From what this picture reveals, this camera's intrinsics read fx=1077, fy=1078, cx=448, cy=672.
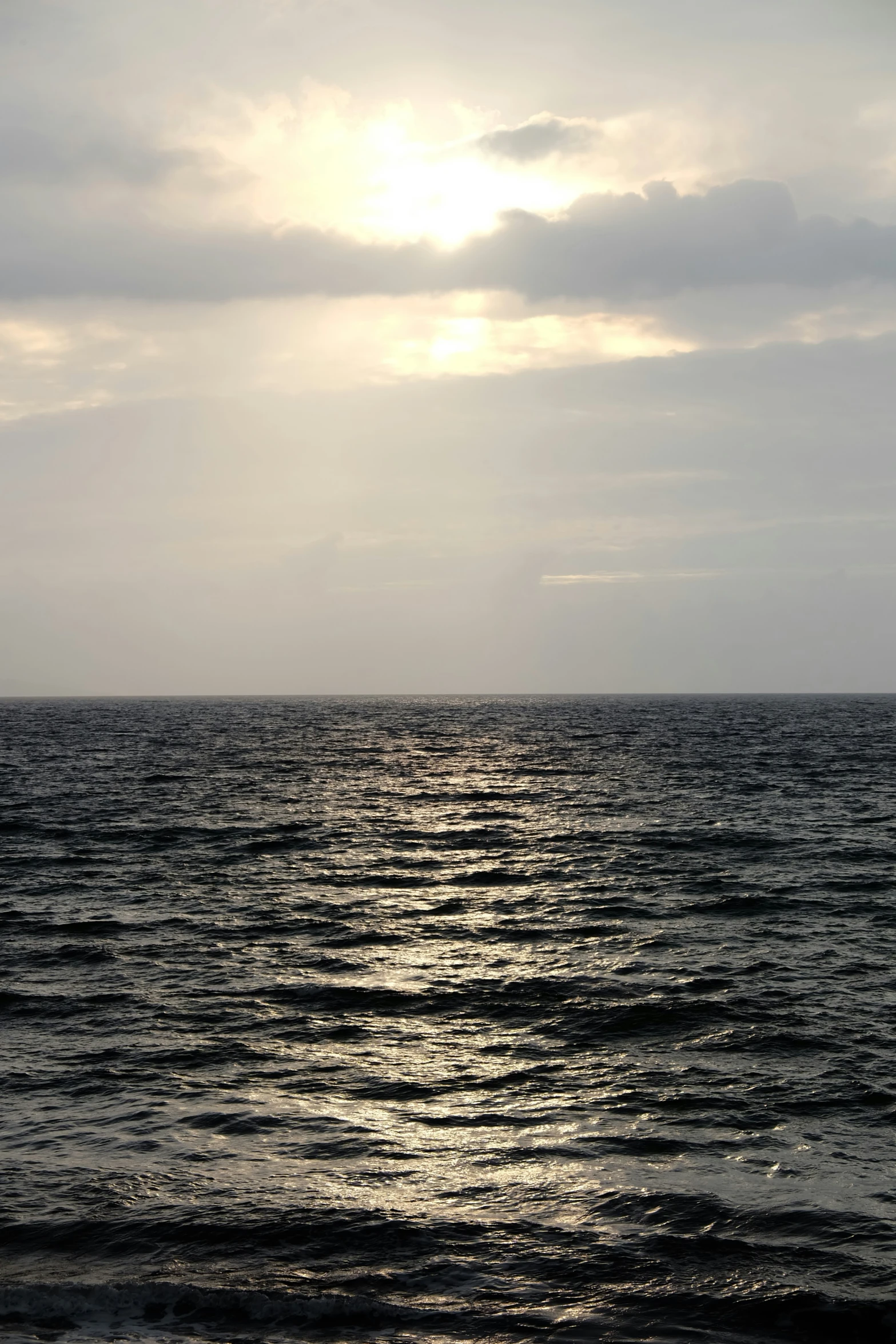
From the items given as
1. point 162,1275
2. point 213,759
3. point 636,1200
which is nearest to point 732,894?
point 636,1200

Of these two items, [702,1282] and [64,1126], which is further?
[64,1126]

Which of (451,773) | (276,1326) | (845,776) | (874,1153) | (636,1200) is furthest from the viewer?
(451,773)

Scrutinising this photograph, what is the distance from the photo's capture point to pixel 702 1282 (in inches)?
412

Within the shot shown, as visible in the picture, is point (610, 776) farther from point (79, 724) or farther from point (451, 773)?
point (79, 724)

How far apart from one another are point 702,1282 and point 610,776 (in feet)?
178

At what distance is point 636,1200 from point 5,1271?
6643 millimetres

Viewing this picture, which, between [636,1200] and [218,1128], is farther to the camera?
[218,1128]

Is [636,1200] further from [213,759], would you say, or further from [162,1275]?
[213,759]

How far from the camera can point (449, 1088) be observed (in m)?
15.6

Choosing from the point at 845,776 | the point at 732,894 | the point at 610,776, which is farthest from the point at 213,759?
the point at 732,894

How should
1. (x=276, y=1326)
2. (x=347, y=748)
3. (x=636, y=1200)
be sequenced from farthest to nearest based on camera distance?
(x=347, y=748)
(x=636, y=1200)
(x=276, y=1326)

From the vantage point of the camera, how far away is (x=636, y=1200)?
39.9 ft

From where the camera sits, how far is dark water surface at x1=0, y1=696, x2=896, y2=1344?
10.3 metres

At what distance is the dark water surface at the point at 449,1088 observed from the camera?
10281mm
